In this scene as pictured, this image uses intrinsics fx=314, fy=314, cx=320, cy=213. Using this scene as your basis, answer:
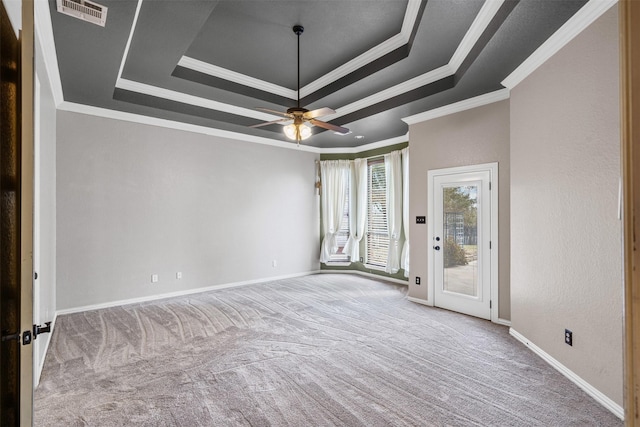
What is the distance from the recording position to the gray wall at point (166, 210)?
441cm

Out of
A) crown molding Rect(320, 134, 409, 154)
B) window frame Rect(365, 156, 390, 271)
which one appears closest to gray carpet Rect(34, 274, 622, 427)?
window frame Rect(365, 156, 390, 271)

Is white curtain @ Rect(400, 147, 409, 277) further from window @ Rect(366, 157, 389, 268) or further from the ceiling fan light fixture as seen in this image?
the ceiling fan light fixture

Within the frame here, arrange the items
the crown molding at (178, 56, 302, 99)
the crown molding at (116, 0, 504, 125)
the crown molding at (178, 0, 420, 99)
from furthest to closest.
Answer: the crown molding at (178, 56, 302, 99)
the crown molding at (178, 0, 420, 99)
the crown molding at (116, 0, 504, 125)

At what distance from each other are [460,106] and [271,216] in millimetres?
4002

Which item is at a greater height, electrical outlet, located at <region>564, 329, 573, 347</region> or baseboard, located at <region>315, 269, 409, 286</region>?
electrical outlet, located at <region>564, 329, 573, 347</region>

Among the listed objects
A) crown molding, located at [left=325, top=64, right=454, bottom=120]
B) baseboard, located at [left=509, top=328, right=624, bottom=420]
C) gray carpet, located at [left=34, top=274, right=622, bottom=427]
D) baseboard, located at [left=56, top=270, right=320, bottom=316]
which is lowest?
gray carpet, located at [left=34, top=274, right=622, bottom=427]

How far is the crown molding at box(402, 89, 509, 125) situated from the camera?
391 centimetres

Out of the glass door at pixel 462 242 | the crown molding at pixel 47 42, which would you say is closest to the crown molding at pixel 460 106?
the glass door at pixel 462 242

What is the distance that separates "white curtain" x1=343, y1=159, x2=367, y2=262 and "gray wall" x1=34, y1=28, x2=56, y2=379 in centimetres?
513

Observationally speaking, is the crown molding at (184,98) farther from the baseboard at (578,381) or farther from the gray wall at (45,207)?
the baseboard at (578,381)

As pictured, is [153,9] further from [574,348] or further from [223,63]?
[574,348]

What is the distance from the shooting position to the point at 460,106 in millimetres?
4316

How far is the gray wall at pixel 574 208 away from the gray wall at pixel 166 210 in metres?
4.42

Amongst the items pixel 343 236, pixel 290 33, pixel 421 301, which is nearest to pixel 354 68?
pixel 290 33
